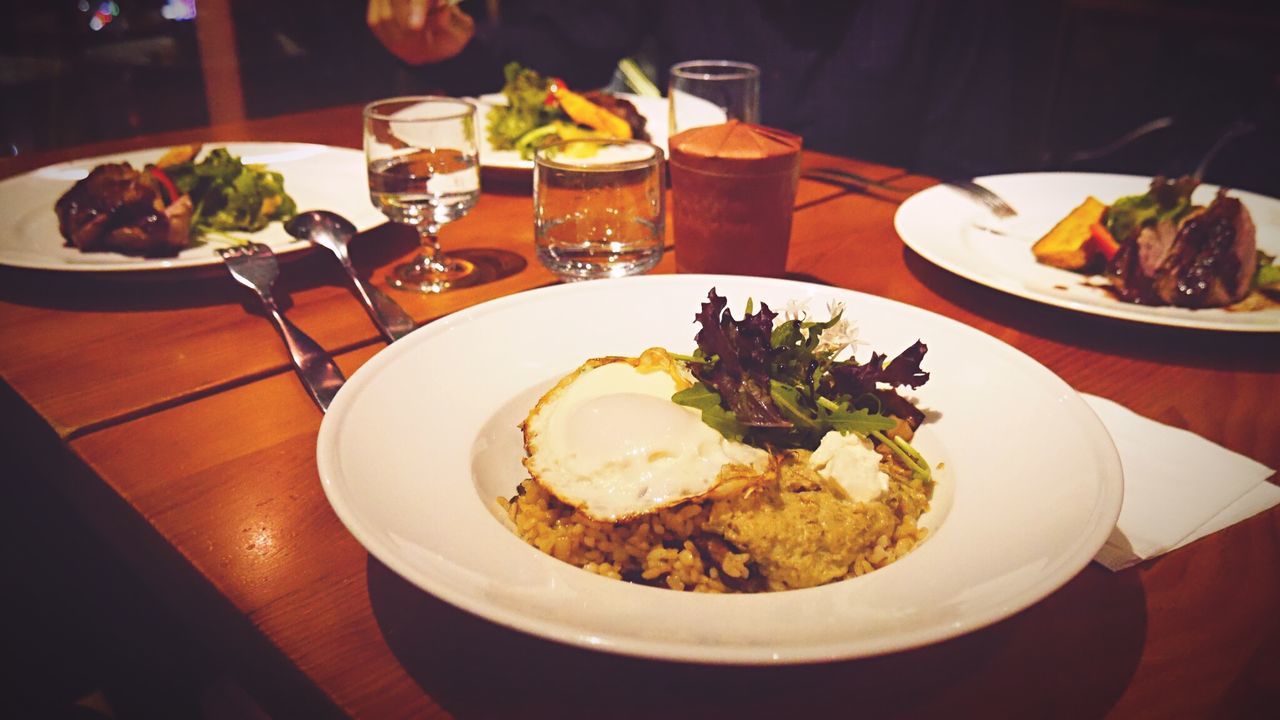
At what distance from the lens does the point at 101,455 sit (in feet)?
4.31

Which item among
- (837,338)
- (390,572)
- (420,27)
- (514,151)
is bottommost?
(390,572)

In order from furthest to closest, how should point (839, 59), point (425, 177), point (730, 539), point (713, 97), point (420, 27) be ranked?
point (839, 59)
point (420, 27)
point (713, 97)
point (425, 177)
point (730, 539)

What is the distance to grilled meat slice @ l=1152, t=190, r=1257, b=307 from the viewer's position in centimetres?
183

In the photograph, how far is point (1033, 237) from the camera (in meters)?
2.29

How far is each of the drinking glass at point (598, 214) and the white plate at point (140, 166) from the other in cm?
57

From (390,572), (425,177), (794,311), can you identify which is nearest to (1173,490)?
(794,311)

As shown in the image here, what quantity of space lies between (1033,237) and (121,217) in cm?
238

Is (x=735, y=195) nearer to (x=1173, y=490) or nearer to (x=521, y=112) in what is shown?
(x=1173, y=490)

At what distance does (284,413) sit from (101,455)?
0.28m

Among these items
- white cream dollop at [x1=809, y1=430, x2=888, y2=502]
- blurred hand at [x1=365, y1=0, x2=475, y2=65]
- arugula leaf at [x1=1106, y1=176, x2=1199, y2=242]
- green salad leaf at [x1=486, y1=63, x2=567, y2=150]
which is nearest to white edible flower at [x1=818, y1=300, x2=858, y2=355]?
white cream dollop at [x1=809, y1=430, x2=888, y2=502]

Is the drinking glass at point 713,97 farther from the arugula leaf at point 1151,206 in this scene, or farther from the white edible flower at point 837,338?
the white edible flower at point 837,338

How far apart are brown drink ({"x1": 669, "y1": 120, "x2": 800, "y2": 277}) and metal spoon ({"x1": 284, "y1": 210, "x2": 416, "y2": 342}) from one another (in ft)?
2.28

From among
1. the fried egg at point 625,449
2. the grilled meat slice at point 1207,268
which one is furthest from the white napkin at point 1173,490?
the grilled meat slice at point 1207,268

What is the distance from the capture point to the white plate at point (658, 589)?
0.81m
